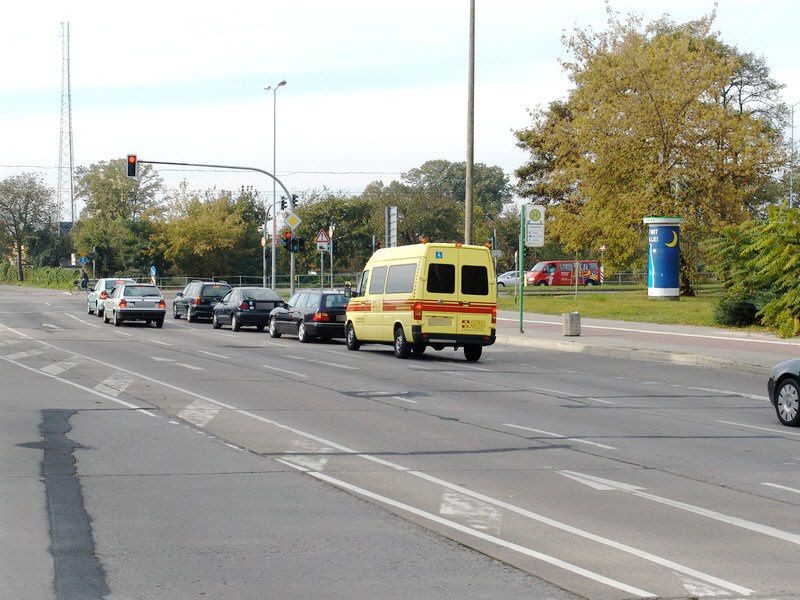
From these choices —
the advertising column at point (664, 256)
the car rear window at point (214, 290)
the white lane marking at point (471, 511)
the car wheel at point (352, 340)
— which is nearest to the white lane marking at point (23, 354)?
the car wheel at point (352, 340)

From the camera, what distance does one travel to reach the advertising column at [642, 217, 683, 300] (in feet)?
145

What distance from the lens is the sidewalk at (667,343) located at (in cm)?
2475

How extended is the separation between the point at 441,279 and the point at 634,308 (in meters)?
19.7

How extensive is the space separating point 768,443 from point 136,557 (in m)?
8.14

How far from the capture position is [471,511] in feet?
28.5

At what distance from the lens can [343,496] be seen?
9.25 metres

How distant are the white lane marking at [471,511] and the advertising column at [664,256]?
36.4 m

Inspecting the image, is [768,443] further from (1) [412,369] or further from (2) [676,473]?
(1) [412,369]

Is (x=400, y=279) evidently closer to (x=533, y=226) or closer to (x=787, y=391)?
(x=533, y=226)

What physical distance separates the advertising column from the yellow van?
804 inches

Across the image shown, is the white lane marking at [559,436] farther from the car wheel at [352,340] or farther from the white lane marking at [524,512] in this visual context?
the car wheel at [352,340]

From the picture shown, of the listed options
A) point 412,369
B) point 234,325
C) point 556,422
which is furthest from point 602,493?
point 234,325

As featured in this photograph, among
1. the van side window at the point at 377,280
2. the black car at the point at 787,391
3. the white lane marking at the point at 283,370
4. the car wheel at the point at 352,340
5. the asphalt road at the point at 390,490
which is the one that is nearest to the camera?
the asphalt road at the point at 390,490

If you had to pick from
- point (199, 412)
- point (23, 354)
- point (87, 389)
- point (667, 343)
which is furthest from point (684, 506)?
point (667, 343)
